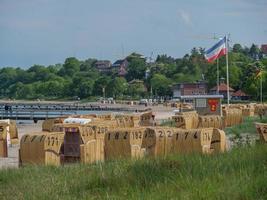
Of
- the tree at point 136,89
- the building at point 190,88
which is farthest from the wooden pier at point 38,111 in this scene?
the tree at point 136,89

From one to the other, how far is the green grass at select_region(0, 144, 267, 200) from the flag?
3343cm

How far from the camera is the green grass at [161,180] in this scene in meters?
7.25

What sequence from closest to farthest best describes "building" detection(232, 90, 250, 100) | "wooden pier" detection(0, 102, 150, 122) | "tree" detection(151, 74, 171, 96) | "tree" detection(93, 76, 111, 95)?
1. "wooden pier" detection(0, 102, 150, 122)
2. "building" detection(232, 90, 250, 100)
3. "tree" detection(151, 74, 171, 96)
4. "tree" detection(93, 76, 111, 95)

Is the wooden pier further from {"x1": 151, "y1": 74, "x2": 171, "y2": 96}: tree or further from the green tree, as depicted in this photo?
the green tree

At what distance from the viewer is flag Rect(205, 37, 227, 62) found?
1705 inches

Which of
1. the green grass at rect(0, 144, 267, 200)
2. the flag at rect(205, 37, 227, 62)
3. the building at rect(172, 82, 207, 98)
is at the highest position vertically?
the flag at rect(205, 37, 227, 62)

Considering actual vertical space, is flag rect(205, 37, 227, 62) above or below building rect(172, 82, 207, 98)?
above

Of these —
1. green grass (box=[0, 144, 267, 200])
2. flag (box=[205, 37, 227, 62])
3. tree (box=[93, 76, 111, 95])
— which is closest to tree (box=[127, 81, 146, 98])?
tree (box=[93, 76, 111, 95])

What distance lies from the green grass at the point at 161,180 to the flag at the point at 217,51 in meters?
33.4

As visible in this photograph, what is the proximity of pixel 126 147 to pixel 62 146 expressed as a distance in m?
2.00

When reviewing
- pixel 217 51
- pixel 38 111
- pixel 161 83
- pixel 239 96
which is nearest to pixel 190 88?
pixel 239 96

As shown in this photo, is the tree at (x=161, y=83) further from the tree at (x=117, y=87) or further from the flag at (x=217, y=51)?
the flag at (x=217, y=51)

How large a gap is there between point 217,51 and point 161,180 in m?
36.1

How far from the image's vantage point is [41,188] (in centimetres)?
898
